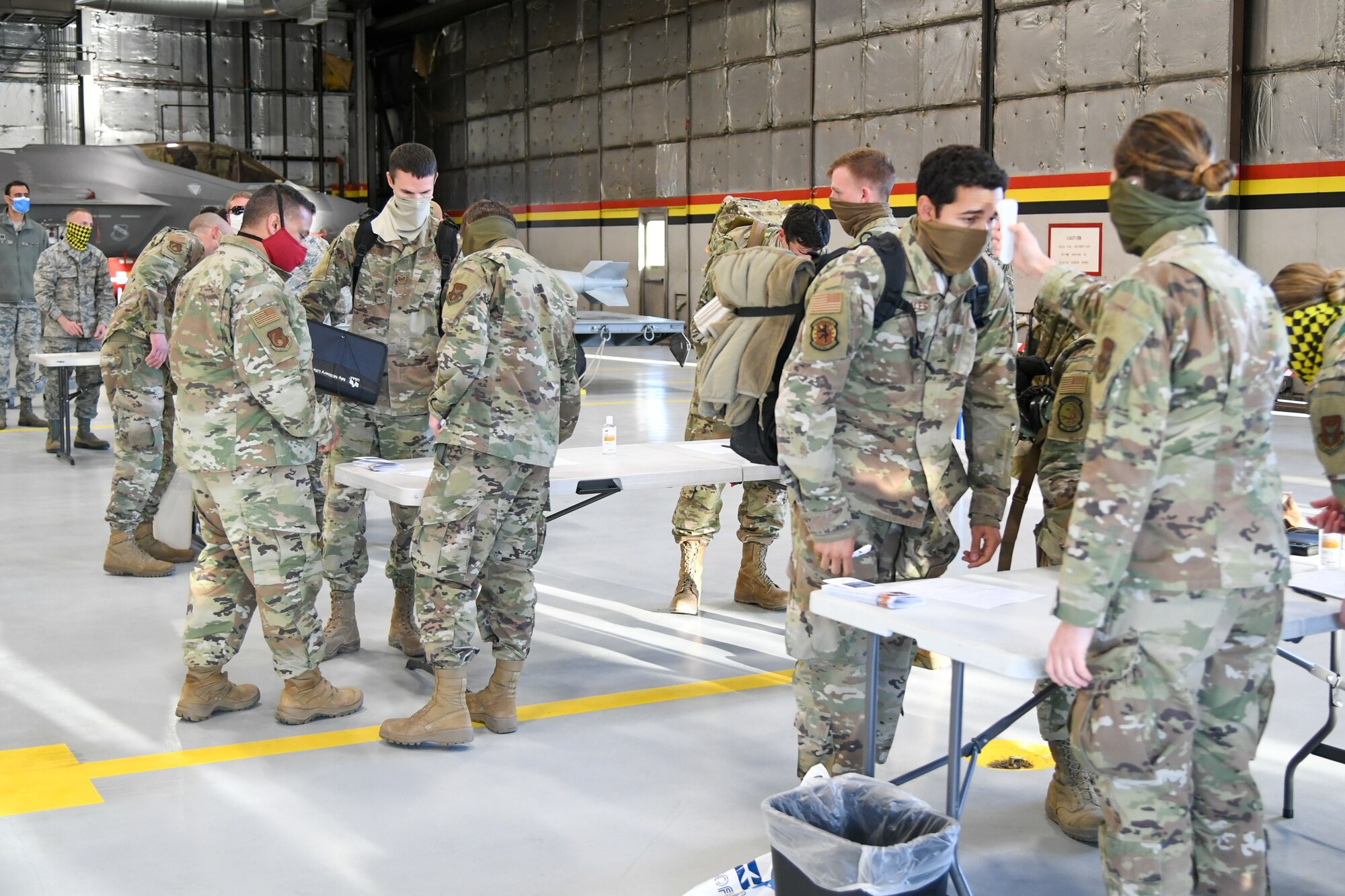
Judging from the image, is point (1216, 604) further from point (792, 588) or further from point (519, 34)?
point (519, 34)

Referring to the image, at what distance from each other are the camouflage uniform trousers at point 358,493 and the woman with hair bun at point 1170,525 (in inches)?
124

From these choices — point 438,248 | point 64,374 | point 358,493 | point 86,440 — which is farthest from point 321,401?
point 86,440

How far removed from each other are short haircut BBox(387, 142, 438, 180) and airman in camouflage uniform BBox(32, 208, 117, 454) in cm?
594

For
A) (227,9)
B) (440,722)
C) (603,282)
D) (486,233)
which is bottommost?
(440,722)

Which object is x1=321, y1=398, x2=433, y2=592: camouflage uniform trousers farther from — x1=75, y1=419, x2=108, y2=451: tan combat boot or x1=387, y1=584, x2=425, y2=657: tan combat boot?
x1=75, y1=419, x2=108, y2=451: tan combat boot

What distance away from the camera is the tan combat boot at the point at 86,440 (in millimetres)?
→ 10250

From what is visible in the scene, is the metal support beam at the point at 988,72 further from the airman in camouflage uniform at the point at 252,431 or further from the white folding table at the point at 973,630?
the white folding table at the point at 973,630

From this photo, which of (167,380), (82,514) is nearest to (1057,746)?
(167,380)

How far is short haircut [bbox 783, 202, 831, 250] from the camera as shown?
15.8 ft

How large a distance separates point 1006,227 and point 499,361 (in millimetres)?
1645

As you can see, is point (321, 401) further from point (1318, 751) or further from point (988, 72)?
point (988, 72)

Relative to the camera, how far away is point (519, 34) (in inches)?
938

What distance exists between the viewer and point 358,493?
16.3 feet

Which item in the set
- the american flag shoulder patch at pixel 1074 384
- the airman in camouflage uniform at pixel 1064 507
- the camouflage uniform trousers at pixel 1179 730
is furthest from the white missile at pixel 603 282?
the camouflage uniform trousers at pixel 1179 730
